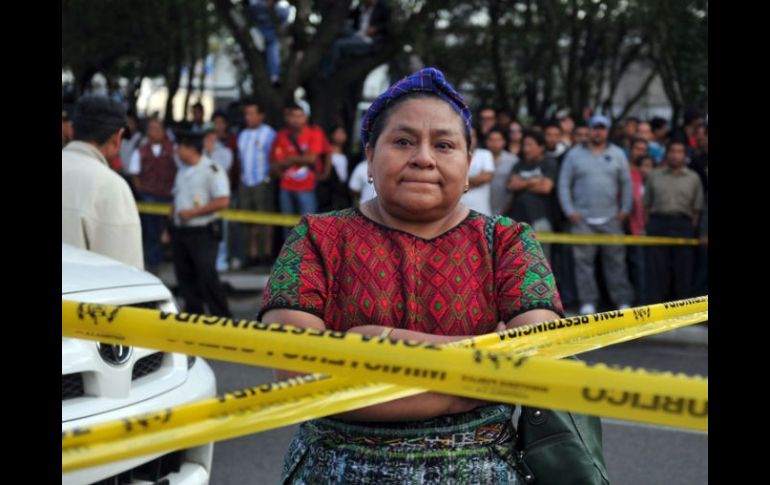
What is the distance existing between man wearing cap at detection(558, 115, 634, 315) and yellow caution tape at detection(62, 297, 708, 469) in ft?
26.8

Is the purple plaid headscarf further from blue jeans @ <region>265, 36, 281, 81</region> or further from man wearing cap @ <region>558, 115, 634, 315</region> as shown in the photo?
blue jeans @ <region>265, 36, 281, 81</region>

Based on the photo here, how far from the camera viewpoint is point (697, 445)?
6.34 metres

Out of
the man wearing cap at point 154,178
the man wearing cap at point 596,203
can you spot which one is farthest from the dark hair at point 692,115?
the man wearing cap at point 154,178

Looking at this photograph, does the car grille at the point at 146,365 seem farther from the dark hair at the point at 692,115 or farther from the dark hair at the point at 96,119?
the dark hair at the point at 692,115

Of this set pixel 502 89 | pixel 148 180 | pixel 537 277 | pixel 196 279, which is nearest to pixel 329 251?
pixel 537 277

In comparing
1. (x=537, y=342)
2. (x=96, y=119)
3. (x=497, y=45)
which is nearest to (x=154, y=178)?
(x=96, y=119)

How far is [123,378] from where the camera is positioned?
4.12 meters

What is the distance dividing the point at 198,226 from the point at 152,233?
3680 mm

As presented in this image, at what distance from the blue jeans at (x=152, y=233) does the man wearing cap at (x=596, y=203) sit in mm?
5101

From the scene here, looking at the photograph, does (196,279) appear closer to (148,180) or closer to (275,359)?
(148,180)

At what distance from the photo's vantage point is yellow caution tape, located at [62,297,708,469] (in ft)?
6.16

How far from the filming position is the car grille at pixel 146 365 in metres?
4.38

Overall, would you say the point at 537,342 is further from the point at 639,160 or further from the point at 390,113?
the point at 639,160

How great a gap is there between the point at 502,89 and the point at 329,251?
70.6 ft
